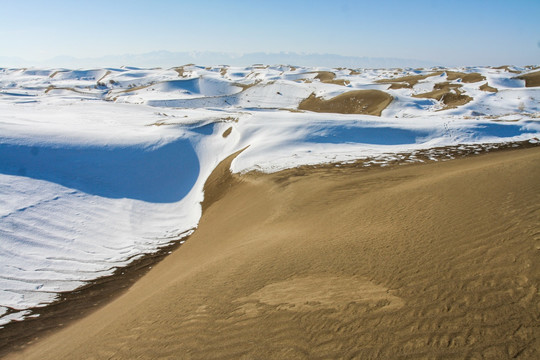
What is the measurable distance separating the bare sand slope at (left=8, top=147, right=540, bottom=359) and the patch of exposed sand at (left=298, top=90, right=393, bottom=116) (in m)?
36.2

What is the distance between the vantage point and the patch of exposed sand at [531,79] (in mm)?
55188

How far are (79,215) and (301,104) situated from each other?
50064 millimetres

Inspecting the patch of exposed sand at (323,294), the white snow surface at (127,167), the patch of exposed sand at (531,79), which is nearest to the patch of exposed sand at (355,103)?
the white snow surface at (127,167)

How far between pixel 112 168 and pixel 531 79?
6930 cm

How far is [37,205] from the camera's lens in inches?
571

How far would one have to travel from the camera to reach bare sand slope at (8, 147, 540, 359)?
4832mm

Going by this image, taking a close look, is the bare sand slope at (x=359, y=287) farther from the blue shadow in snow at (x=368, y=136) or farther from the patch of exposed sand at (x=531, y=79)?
the patch of exposed sand at (x=531, y=79)

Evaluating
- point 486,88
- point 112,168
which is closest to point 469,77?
point 486,88

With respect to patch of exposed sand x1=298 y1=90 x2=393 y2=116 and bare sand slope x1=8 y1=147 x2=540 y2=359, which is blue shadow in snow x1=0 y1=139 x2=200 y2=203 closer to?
bare sand slope x1=8 y1=147 x2=540 y2=359

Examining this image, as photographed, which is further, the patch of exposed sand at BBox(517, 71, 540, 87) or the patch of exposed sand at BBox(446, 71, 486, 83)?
the patch of exposed sand at BBox(446, 71, 486, 83)

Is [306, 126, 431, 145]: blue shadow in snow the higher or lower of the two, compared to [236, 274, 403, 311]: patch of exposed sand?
higher

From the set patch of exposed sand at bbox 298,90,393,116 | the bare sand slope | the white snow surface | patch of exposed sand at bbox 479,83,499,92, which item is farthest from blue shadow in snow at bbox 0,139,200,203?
patch of exposed sand at bbox 479,83,499,92

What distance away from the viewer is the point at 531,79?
56375 millimetres

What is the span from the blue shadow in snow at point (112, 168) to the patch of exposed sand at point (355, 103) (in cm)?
3129
